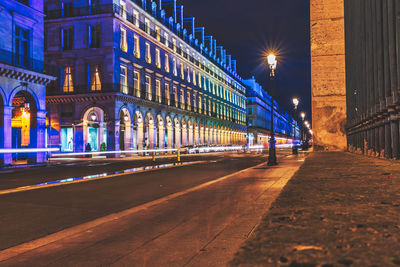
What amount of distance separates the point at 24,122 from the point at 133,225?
28716mm

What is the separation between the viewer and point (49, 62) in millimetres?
42812

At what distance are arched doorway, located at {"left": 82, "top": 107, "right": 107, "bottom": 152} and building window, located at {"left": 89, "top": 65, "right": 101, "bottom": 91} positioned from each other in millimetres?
2291

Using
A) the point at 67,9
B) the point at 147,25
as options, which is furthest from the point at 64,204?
the point at 147,25

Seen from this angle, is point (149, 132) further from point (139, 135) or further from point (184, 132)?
point (184, 132)

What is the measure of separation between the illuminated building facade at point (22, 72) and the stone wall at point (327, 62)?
2019cm

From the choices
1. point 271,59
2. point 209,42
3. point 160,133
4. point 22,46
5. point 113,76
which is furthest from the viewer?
point 209,42

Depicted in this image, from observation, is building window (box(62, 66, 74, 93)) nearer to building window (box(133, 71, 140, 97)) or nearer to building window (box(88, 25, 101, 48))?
building window (box(88, 25, 101, 48))

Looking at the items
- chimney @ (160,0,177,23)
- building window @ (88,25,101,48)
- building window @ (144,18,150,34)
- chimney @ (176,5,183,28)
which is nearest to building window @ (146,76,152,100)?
building window @ (144,18,150,34)

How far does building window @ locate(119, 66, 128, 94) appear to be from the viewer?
42188 millimetres

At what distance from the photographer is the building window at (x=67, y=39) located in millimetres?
42656

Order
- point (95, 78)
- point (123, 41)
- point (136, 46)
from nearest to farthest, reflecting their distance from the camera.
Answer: point (95, 78) < point (123, 41) < point (136, 46)

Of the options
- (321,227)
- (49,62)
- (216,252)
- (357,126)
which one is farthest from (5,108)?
(321,227)

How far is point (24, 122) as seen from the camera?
31.3m

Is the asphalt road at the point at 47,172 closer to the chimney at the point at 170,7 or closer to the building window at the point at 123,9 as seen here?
the building window at the point at 123,9
